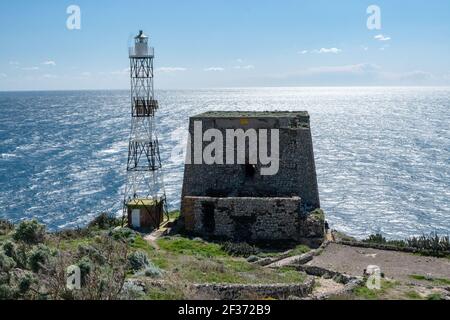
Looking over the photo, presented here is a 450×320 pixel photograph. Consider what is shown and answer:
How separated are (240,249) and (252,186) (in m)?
6.38

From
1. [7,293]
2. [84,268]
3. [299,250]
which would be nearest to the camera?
[7,293]

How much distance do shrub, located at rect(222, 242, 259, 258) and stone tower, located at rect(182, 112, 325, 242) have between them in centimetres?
184

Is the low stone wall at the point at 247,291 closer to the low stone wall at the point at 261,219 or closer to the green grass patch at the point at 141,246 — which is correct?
the green grass patch at the point at 141,246

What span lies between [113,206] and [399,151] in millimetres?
58797

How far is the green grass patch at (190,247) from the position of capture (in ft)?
88.2

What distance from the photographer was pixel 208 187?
1350 inches

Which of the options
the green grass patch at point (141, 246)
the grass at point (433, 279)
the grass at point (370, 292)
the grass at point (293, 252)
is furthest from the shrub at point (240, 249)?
the grass at point (370, 292)

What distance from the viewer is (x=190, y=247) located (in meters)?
28.0

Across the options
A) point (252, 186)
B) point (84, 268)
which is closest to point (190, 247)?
point (252, 186)

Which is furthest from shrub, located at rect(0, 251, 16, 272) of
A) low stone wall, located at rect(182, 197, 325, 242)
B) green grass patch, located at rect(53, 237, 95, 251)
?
low stone wall, located at rect(182, 197, 325, 242)

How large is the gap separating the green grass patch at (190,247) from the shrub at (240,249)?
322 mm

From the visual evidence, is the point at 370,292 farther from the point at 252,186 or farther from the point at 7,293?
the point at 252,186

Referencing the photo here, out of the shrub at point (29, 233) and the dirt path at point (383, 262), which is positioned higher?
the shrub at point (29, 233)
